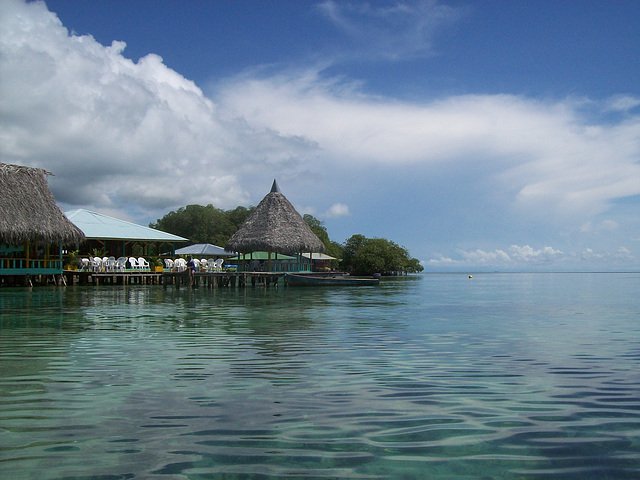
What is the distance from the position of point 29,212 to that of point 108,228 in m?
8.50

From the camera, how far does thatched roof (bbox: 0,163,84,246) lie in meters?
24.4

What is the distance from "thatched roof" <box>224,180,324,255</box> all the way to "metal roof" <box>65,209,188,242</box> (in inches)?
191

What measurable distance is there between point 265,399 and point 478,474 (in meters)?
2.17

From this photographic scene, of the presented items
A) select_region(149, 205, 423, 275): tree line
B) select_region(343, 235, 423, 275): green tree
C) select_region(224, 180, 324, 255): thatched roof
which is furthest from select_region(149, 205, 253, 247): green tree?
select_region(224, 180, 324, 255): thatched roof

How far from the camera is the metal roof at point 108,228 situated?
3281 cm

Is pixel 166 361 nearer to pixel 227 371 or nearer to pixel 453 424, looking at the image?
pixel 227 371

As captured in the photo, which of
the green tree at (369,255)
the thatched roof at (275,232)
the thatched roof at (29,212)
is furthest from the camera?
the green tree at (369,255)

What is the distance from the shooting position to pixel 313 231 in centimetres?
6456

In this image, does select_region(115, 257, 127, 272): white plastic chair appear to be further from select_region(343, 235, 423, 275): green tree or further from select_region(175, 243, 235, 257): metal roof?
select_region(343, 235, 423, 275): green tree

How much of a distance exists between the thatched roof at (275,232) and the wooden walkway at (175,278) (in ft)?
6.26

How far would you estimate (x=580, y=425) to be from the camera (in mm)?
4043

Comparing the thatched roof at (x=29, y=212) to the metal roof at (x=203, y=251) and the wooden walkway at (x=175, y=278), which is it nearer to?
the wooden walkway at (x=175, y=278)

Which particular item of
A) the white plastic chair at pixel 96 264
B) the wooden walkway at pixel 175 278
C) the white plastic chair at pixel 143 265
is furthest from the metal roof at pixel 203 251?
the white plastic chair at pixel 96 264

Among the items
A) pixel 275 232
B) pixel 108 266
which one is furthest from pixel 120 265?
pixel 275 232
